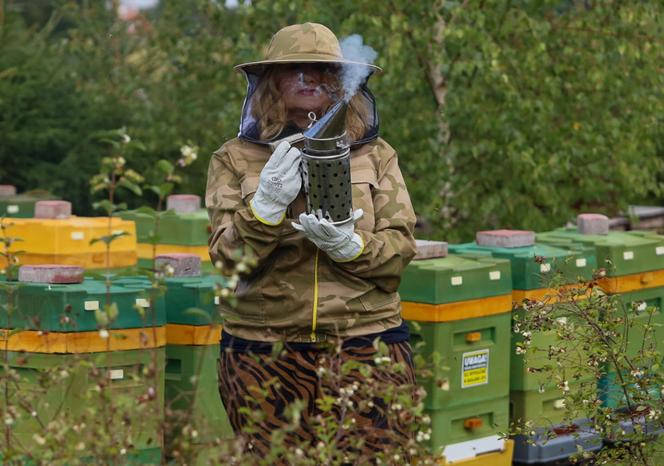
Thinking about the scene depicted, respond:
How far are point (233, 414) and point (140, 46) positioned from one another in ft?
40.2

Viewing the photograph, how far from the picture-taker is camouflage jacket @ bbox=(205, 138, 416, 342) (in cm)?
435

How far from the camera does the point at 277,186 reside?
4184 millimetres

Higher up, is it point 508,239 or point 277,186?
point 277,186

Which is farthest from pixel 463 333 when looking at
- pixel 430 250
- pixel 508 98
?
pixel 508 98

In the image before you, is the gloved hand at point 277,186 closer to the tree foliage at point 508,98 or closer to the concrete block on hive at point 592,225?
the concrete block on hive at point 592,225

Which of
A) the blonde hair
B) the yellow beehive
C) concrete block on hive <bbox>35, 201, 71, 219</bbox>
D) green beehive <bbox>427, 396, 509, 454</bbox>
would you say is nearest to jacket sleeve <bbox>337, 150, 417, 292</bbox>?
the blonde hair

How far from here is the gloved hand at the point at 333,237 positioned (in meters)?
4.16

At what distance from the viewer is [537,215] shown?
10.5 meters

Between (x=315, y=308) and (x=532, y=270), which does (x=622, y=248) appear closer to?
(x=532, y=270)

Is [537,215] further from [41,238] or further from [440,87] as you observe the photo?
[41,238]

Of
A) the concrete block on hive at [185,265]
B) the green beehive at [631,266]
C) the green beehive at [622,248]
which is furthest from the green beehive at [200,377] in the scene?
the green beehive at [622,248]

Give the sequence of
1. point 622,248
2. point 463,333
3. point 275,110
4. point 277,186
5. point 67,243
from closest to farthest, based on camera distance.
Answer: point 277,186
point 275,110
point 463,333
point 67,243
point 622,248

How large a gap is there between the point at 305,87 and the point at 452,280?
69.5 inches

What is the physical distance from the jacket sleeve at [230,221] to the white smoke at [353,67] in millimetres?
472
